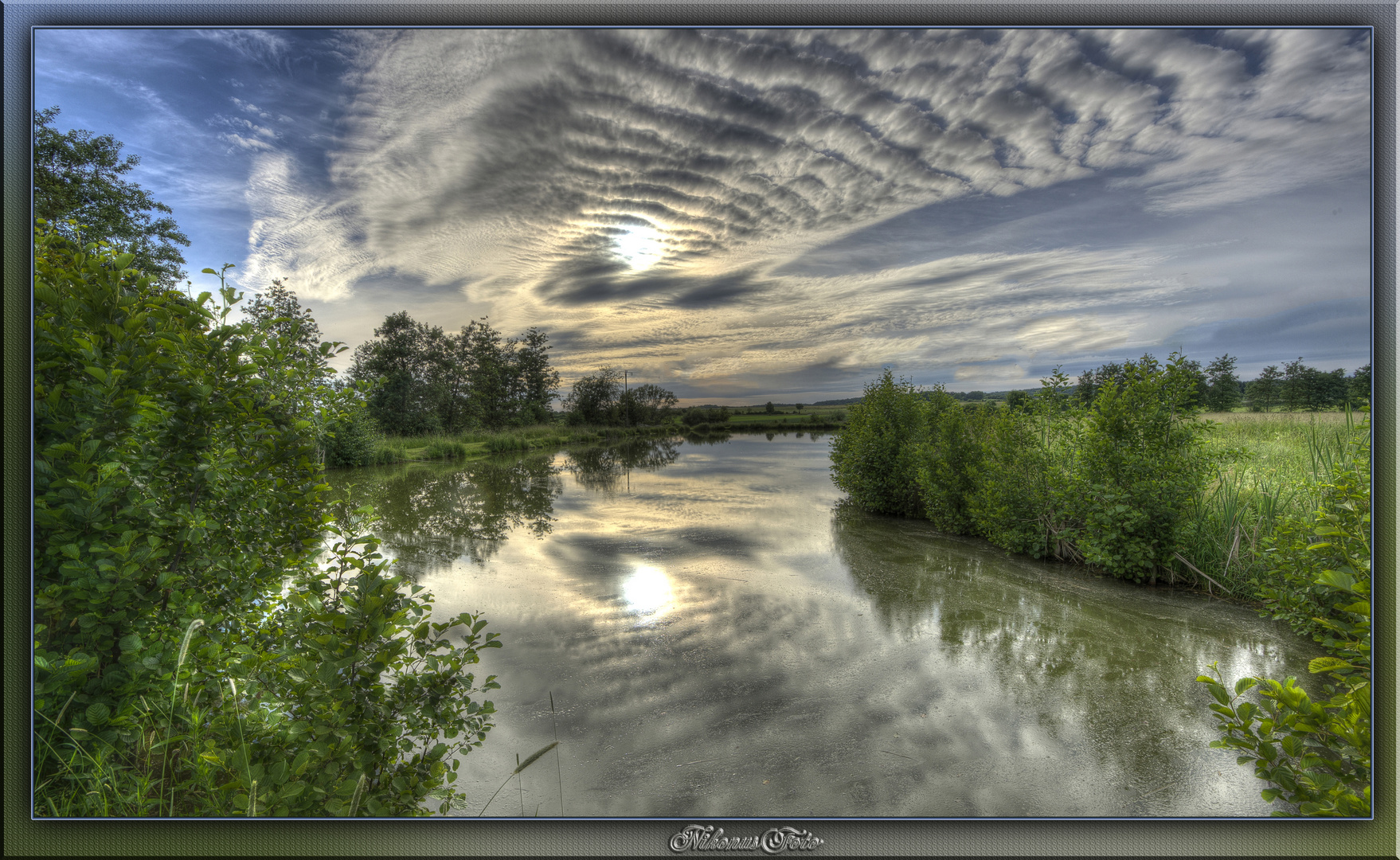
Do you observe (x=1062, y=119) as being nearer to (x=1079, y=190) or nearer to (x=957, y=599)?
(x=1079, y=190)

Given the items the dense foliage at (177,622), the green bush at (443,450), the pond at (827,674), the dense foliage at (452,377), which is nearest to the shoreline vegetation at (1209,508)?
the pond at (827,674)

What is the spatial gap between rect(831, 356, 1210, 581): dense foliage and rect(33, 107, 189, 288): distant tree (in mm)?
6246

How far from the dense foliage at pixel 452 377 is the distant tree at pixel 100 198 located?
0.82m

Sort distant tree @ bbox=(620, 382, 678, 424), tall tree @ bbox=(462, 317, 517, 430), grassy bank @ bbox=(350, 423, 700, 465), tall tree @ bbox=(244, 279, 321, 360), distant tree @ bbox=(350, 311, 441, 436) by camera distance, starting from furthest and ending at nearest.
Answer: distant tree @ bbox=(620, 382, 678, 424), grassy bank @ bbox=(350, 423, 700, 465), tall tree @ bbox=(462, 317, 517, 430), distant tree @ bbox=(350, 311, 441, 436), tall tree @ bbox=(244, 279, 321, 360)

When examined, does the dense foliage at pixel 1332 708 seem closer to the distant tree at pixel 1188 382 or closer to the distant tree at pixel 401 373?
the distant tree at pixel 1188 382

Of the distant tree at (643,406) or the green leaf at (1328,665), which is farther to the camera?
the distant tree at (643,406)

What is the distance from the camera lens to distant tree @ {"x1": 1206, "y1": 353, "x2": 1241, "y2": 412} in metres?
2.51

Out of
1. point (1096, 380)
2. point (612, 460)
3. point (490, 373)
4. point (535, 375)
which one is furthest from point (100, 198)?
point (612, 460)

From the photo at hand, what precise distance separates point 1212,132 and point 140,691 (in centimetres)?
472

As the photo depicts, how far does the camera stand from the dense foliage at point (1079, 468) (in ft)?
15.7

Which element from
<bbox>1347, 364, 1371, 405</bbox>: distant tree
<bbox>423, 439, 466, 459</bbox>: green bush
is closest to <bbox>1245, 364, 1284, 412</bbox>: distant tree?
<bbox>1347, 364, 1371, 405</bbox>: distant tree

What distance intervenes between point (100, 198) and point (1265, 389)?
5229mm

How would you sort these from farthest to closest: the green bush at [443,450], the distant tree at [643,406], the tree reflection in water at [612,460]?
1. the tree reflection in water at [612,460]
2. the distant tree at [643,406]
3. the green bush at [443,450]

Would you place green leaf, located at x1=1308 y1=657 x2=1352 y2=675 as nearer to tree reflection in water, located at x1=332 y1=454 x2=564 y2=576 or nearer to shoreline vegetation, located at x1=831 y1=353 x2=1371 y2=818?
shoreline vegetation, located at x1=831 y1=353 x2=1371 y2=818
